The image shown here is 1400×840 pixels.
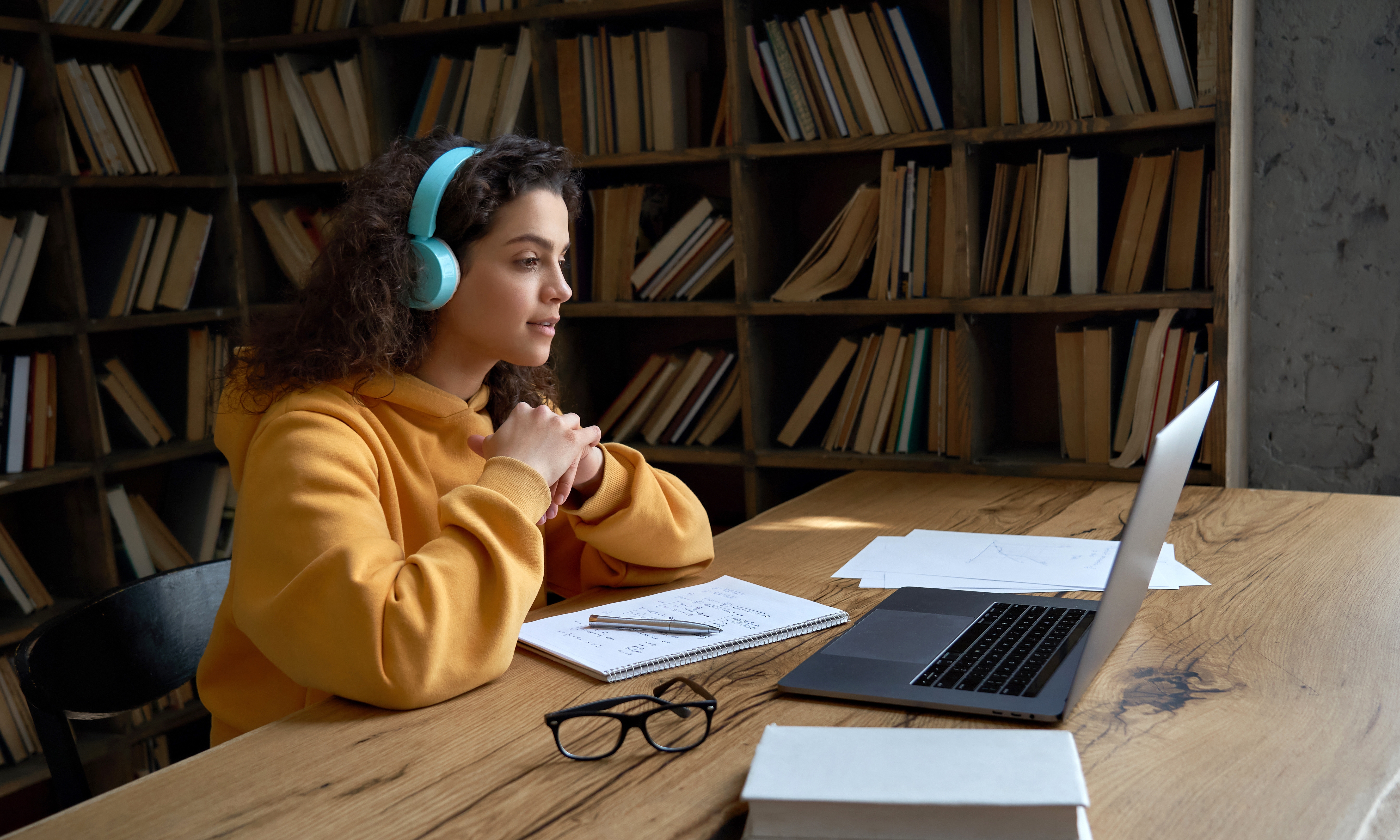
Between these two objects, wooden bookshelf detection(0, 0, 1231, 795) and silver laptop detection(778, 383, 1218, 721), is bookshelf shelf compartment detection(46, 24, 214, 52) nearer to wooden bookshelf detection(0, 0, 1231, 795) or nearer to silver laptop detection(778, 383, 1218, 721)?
wooden bookshelf detection(0, 0, 1231, 795)

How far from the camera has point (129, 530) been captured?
8.45ft

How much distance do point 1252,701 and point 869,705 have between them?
1.07 feet

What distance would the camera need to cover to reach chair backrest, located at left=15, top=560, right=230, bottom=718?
1.19 metres

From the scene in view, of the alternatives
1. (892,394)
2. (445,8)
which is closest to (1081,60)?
(892,394)

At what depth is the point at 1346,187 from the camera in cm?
204

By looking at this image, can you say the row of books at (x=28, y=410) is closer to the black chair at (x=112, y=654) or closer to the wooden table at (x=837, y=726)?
the black chair at (x=112, y=654)

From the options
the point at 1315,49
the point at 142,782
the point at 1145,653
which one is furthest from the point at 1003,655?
the point at 1315,49

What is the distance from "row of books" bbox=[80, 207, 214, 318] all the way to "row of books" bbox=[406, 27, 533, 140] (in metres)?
0.63

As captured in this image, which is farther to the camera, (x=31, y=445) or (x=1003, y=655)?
(x=31, y=445)

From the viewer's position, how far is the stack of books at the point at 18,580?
93.1 inches

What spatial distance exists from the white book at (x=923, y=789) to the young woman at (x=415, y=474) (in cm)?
41

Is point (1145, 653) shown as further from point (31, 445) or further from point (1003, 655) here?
point (31, 445)

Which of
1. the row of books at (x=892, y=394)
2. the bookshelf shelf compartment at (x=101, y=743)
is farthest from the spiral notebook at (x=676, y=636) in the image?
the bookshelf shelf compartment at (x=101, y=743)

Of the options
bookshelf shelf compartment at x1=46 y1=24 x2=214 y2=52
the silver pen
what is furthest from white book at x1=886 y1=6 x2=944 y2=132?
bookshelf shelf compartment at x1=46 y1=24 x2=214 y2=52
